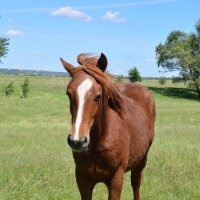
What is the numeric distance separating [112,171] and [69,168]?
14.5 feet

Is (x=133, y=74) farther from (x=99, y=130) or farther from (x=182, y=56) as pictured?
(x=99, y=130)

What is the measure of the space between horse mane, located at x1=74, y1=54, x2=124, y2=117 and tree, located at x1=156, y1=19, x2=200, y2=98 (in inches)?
2226

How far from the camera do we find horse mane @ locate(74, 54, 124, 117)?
4.76 m

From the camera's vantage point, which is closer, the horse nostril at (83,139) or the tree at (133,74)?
the horse nostril at (83,139)

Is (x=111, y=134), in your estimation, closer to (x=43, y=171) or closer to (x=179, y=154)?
(x=43, y=171)

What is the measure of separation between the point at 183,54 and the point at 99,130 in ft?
195

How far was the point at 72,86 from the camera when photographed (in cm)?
458

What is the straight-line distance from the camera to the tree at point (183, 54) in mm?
62562

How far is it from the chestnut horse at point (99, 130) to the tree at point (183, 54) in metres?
56.4

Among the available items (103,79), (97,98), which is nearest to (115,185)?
(97,98)

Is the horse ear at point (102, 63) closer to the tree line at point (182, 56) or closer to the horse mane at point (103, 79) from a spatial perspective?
the horse mane at point (103, 79)

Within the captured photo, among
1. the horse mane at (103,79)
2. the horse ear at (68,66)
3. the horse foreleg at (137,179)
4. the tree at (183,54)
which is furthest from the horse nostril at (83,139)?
the tree at (183,54)

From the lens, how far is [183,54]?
206ft

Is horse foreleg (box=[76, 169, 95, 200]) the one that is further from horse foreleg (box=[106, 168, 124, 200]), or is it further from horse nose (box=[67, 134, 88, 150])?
horse nose (box=[67, 134, 88, 150])
